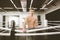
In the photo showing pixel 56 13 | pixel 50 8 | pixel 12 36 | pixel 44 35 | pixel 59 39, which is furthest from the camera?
pixel 56 13

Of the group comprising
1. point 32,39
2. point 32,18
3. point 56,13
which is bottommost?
point 32,39

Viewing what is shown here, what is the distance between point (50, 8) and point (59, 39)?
9.63ft

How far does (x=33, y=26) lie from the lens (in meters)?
0.91

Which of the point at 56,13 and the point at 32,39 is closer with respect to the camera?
the point at 32,39

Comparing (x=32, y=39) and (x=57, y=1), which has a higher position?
(x=57, y=1)

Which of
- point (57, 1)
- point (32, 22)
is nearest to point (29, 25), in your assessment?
point (32, 22)

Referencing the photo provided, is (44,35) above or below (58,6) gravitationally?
below

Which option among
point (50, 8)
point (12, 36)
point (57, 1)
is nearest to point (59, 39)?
point (12, 36)

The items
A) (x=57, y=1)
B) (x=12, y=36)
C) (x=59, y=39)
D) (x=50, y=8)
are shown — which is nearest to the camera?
(x=12, y=36)

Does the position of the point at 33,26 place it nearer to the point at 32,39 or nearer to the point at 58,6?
the point at 32,39

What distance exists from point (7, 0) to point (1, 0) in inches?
6.0

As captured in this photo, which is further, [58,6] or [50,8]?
[50,8]

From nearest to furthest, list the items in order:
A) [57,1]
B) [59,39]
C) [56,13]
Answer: [59,39] < [57,1] < [56,13]

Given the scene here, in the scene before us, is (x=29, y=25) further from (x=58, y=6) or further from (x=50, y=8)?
(x=50, y=8)
